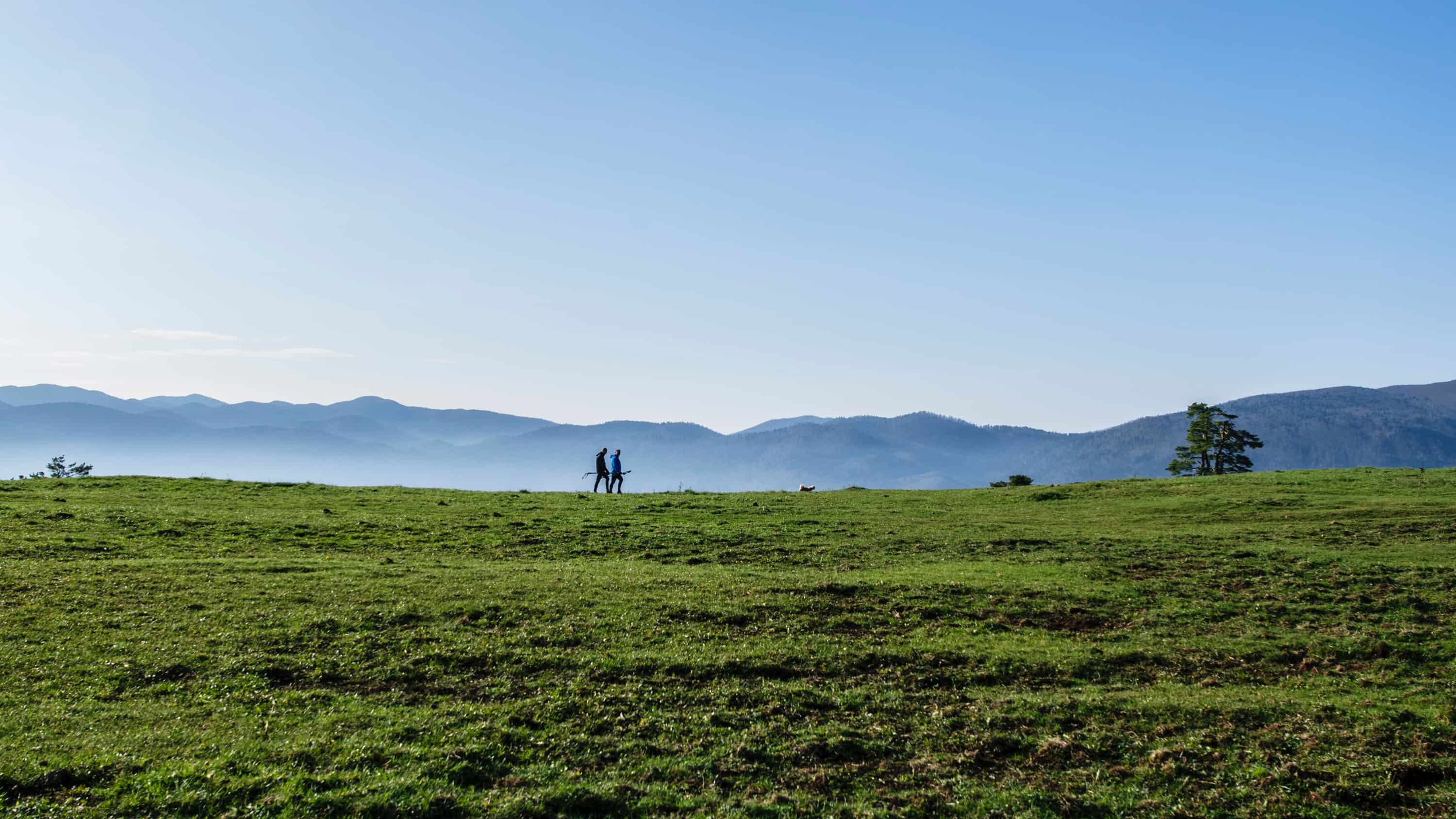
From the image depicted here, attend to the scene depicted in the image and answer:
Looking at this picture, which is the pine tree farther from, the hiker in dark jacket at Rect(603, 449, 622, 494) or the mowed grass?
the mowed grass

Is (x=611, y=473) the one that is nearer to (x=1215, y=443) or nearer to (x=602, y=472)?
(x=602, y=472)

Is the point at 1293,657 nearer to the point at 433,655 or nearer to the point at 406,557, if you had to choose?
the point at 433,655

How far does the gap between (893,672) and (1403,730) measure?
7.95 metres

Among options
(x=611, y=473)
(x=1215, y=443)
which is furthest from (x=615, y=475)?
(x=1215, y=443)

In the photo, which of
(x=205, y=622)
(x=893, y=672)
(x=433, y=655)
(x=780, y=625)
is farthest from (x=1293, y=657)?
(x=205, y=622)

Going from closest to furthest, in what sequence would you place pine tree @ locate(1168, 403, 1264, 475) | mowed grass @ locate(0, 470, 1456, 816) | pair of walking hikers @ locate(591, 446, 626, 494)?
1. mowed grass @ locate(0, 470, 1456, 816)
2. pair of walking hikers @ locate(591, 446, 626, 494)
3. pine tree @ locate(1168, 403, 1264, 475)

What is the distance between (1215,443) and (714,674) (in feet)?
335

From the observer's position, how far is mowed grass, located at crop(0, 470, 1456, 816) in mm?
11156

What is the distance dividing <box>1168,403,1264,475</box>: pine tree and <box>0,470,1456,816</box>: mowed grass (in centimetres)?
7404

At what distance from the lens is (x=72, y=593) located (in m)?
19.9

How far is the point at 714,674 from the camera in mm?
16016

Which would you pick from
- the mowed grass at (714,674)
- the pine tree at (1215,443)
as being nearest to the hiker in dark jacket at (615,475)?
the mowed grass at (714,674)

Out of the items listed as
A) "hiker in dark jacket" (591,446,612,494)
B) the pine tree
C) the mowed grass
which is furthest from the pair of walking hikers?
the pine tree

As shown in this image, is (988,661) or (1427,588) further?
(1427,588)
